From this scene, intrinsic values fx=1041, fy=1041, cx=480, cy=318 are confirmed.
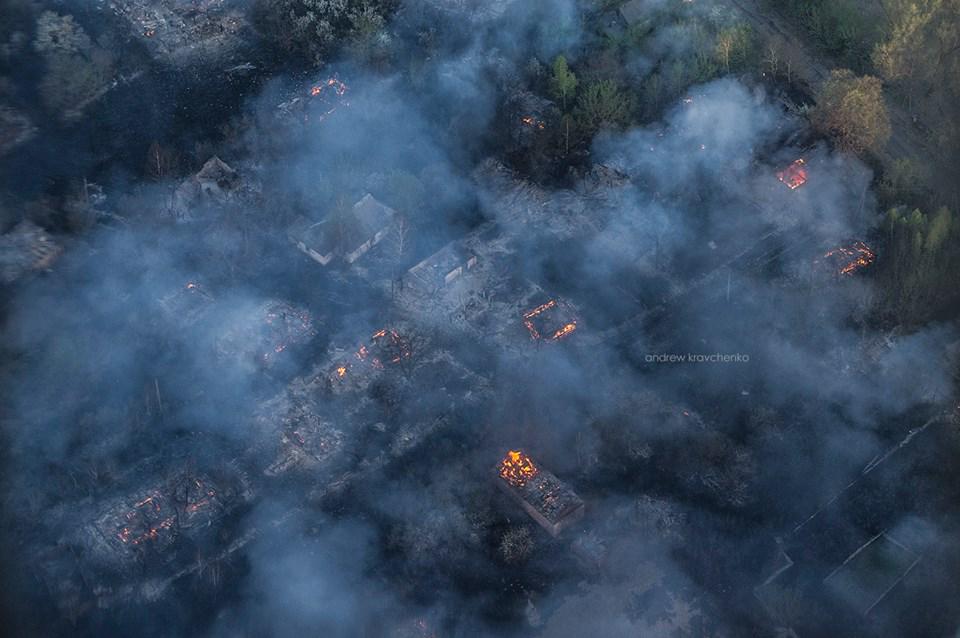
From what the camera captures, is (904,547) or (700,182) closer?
(904,547)

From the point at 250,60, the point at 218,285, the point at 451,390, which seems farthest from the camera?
the point at 250,60

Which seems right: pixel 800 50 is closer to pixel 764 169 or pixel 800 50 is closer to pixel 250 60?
pixel 764 169

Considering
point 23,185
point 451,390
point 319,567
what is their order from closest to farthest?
1. point 319,567
2. point 451,390
3. point 23,185

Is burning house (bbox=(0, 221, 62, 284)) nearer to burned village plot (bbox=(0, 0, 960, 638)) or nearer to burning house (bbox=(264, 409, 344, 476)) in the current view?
burned village plot (bbox=(0, 0, 960, 638))

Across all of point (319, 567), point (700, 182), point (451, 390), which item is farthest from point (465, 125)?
point (319, 567)

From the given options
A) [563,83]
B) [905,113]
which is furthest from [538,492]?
[905,113]

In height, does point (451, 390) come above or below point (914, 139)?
below
